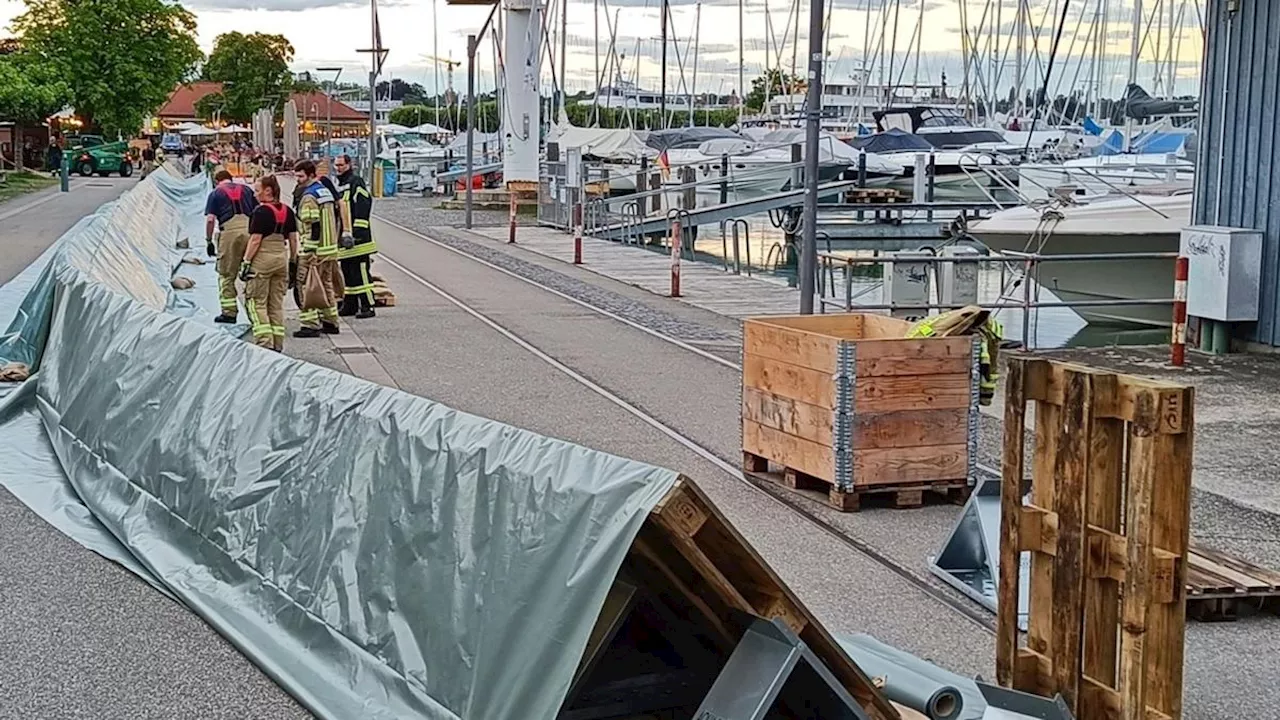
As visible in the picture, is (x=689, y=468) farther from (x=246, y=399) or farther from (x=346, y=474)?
(x=346, y=474)

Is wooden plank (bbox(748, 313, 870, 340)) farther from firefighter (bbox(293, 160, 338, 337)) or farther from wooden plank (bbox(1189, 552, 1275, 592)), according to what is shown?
firefighter (bbox(293, 160, 338, 337))

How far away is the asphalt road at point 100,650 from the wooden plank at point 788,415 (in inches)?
158

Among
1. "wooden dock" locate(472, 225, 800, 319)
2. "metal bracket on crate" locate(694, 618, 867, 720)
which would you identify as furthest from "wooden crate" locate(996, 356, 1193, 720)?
"wooden dock" locate(472, 225, 800, 319)

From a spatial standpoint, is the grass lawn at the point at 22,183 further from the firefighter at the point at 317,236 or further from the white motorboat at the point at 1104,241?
the white motorboat at the point at 1104,241

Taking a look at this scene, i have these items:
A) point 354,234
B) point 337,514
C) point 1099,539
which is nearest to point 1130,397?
point 1099,539

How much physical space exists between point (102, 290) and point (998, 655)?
26.0 ft

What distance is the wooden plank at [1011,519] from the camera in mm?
5621

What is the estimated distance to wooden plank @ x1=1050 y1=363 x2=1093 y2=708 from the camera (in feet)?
Answer: 17.5

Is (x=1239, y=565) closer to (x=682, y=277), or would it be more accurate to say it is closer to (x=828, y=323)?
(x=828, y=323)

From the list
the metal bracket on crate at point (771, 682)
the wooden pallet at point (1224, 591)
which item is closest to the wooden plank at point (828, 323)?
the wooden pallet at point (1224, 591)

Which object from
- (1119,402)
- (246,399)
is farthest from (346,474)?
(1119,402)

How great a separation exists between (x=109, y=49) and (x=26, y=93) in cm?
2265

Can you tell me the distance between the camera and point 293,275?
61.0ft

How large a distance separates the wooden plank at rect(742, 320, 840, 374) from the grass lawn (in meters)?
43.0
